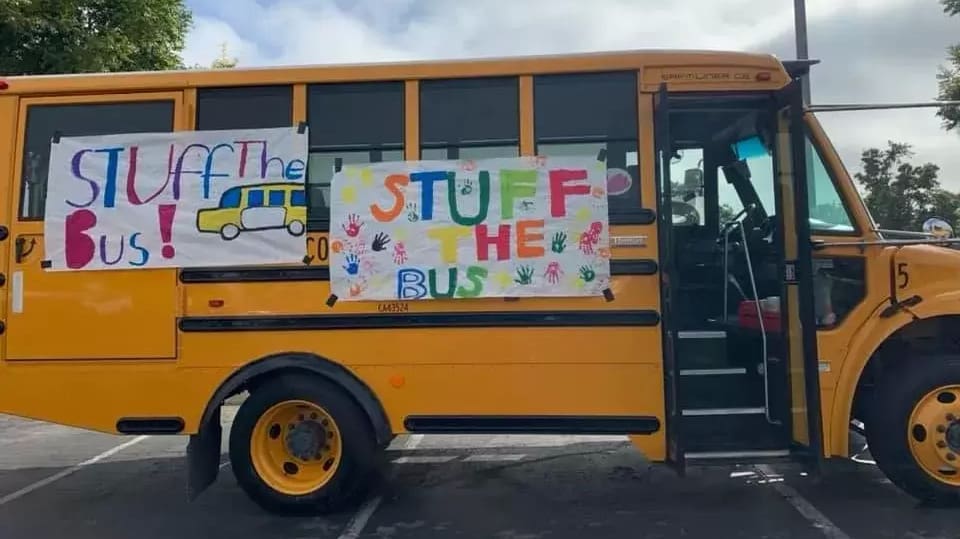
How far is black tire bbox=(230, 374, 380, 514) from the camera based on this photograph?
511cm

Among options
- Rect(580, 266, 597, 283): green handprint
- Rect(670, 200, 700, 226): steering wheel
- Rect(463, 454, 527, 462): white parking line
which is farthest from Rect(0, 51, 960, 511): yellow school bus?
Rect(463, 454, 527, 462): white parking line

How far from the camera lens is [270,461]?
17.4 ft

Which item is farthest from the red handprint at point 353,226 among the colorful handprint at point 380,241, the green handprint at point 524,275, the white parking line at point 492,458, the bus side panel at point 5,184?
the white parking line at point 492,458

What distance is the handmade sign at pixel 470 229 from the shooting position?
5.03 meters

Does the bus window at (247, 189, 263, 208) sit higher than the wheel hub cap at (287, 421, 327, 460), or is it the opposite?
the bus window at (247, 189, 263, 208)

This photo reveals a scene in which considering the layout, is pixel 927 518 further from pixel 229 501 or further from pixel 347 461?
pixel 229 501

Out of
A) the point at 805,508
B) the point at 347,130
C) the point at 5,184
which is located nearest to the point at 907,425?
the point at 805,508

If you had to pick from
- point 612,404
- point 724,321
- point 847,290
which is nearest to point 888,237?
point 847,290

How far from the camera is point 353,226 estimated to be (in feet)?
16.8

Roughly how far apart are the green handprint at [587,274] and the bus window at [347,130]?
1.33 metres

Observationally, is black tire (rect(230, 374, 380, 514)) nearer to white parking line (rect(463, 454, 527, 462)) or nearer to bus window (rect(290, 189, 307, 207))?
bus window (rect(290, 189, 307, 207))

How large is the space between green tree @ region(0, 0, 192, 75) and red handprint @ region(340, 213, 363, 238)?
926cm

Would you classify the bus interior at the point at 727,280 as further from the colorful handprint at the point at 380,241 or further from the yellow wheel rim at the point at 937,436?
the colorful handprint at the point at 380,241

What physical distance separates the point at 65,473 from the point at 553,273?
4593 millimetres
